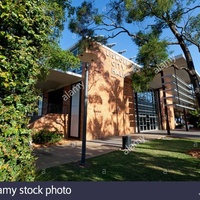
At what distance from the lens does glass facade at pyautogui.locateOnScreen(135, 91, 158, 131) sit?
1877 cm

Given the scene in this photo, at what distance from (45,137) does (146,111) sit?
46.7 feet

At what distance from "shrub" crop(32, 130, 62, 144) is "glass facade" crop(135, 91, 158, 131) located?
10.6 meters

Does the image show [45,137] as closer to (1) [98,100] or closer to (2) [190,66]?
(1) [98,100]

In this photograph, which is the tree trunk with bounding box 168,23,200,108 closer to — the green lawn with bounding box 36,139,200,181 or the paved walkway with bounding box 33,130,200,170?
the green lawn with bounding box 36,139,200,181

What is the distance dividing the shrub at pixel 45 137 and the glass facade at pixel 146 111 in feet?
34.7

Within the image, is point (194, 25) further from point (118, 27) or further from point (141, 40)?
point (118, 27)

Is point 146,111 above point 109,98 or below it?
below

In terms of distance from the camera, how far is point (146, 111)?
66.6 ft

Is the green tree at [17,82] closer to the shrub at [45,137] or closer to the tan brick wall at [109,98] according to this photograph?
the shrub at [45,137]

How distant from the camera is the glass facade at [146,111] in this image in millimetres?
18766

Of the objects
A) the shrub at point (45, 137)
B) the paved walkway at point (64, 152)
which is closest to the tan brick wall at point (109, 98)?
the shrub at point (45, 137)

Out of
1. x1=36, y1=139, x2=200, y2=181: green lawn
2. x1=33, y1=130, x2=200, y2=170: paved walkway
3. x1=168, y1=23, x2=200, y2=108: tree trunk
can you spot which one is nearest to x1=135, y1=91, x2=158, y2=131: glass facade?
x1=33, y1=130, x2=200, y2=170: paved walkway

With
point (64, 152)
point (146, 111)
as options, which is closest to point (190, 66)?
point (64, 152)

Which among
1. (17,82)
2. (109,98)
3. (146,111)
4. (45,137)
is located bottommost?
(45,137)
